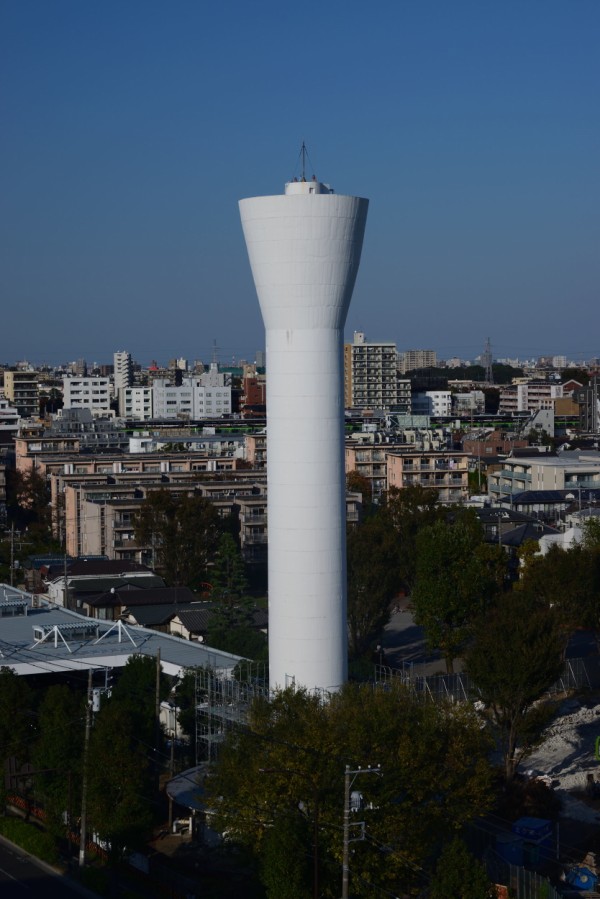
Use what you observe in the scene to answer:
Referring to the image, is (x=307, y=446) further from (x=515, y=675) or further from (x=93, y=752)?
(x=515, y=675)

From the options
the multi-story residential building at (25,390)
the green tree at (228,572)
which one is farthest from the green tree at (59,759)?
the multi-story residential building at (25,390)

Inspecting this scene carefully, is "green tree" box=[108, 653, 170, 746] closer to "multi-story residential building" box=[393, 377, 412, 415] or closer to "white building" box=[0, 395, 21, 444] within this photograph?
"white building" box=[0, 395, 21, 444]

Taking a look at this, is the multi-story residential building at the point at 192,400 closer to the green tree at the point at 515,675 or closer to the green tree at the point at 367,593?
the green tree at the point at 367,593

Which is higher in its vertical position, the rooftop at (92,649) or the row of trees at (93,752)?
the rooftop at (92,649)

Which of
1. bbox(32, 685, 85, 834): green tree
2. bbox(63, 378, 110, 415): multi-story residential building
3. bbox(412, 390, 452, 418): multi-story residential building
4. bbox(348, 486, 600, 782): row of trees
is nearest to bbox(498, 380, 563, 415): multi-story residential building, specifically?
bbox(412, 390, 452, 418): multi-story residential building

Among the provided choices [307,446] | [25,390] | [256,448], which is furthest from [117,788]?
[25,390]

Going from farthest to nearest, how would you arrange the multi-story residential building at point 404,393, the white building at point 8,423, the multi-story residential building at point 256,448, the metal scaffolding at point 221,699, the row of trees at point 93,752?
the multi-story residential building at point 404,393, the white building at point 8,423, the multi-story residential building at point 256,448, the metal scaffolding at point 221,699, the row of trees at point 93,752

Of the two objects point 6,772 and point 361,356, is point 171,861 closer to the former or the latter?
point 6,772
